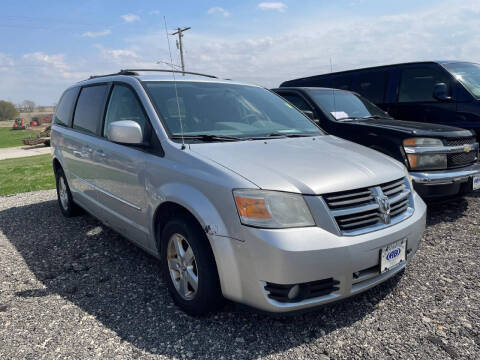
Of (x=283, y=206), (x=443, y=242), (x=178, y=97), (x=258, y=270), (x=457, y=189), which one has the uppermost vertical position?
(x=178, y=97)

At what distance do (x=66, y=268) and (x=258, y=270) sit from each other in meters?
2.39

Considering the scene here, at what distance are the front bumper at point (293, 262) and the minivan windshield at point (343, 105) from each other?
3.34 m

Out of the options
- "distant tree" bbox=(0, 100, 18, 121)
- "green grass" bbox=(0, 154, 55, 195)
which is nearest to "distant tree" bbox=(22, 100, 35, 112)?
"distant tree" bbox=(0, 100, 18, 121)

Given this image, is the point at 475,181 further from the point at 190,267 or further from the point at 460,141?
the point at 190,267

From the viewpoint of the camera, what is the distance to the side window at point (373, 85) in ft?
22.0

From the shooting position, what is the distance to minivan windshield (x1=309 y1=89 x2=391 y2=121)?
546 cm

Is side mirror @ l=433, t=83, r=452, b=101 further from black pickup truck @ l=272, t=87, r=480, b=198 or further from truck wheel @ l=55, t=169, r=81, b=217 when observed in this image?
truck wheel @ l=55, t=169, r=81, b=217

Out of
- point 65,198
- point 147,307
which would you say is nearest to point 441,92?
point 147,307

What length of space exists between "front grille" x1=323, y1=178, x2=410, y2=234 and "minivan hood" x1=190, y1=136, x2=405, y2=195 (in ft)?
0.16

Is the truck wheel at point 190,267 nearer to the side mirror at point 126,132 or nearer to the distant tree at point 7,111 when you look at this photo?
the side mirror at point 126,132

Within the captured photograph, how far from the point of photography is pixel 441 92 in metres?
5.72

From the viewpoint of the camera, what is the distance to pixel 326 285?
228 cm

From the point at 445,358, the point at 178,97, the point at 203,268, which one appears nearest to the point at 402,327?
the point at 445,358

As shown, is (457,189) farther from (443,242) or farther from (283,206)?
(283,206)
